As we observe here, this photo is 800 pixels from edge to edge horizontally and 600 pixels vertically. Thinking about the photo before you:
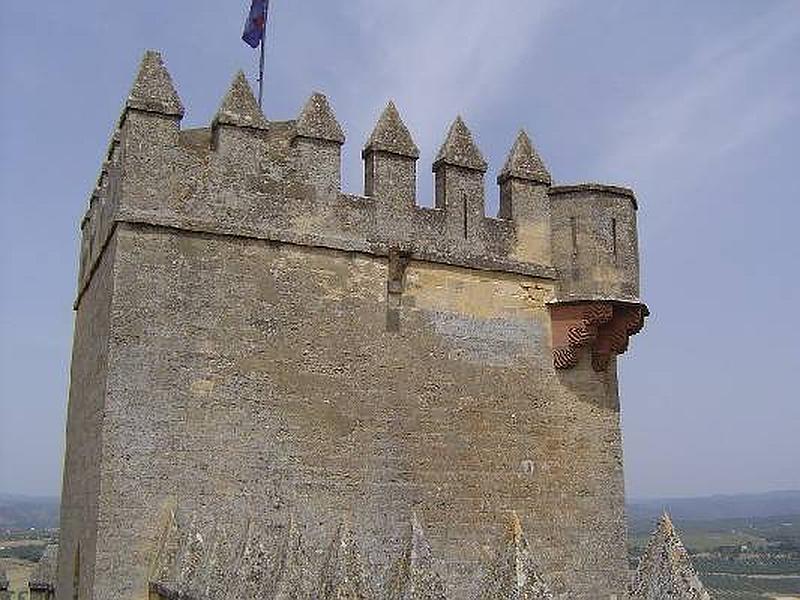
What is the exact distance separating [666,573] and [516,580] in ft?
4.74

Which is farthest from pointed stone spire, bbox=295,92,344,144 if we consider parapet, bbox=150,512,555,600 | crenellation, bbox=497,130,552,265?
parapet, bbox=150,512,555,600

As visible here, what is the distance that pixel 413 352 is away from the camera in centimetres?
1161

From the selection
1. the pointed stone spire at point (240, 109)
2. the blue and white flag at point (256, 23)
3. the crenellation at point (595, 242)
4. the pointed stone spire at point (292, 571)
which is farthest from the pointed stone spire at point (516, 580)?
the blue and white flag at point (256, 23)

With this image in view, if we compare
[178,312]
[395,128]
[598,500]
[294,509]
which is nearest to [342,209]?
[395,128]

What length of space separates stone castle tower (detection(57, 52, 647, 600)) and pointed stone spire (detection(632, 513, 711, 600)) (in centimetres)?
117

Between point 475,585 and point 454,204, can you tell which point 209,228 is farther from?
point 475,585

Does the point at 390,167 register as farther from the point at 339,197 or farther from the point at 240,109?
the point at 240,109

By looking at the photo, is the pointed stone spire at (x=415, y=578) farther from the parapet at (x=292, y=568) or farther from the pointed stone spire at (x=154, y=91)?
the pointed stone spire at (x=154, y=91)

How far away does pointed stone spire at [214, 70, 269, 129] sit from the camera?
37.0 feet

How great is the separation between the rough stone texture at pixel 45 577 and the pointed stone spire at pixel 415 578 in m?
7.34

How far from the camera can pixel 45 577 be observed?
14297 mm

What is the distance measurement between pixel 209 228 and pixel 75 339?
4804mm

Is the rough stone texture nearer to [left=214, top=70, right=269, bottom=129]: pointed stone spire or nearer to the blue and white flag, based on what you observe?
[left=214, top=70, right=269, bottom=129]: pointed stone spire

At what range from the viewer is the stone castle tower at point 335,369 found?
9.80 meters
